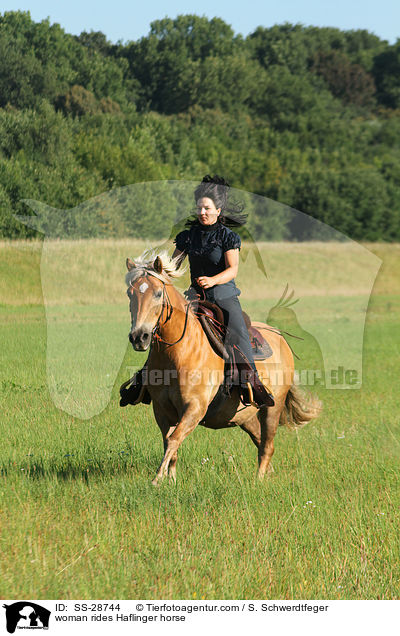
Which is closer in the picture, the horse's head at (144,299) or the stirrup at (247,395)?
the horse's head at (144,299)

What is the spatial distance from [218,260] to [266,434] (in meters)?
2.54

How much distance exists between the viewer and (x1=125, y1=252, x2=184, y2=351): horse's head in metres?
5.91

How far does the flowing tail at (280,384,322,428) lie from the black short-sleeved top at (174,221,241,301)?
8.83ft

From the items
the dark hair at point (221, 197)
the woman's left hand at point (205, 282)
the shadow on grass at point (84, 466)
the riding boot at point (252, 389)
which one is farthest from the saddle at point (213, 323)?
the shadow on grass at point (84, 466)

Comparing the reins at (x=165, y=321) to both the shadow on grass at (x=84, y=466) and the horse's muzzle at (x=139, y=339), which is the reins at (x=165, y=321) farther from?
the shadow on grass at (x=84, y=466)

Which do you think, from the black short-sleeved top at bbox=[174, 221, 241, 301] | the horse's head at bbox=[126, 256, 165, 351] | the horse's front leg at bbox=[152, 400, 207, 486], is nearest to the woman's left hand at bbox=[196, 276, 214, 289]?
the black short-sleeved top at bbox=[174, 221, 241, 301]

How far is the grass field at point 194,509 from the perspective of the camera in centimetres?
500

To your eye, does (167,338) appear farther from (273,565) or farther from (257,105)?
(257,105)

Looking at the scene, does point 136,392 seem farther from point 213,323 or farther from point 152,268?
point 152,268

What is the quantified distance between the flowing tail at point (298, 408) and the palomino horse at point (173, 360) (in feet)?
4.24

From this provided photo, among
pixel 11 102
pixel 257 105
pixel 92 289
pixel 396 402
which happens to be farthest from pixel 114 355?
pixel 257 105

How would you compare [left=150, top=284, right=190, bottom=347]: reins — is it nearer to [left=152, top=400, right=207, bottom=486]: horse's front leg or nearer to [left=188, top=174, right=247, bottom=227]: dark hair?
[left=152, top=400, right=207, bottom=486]: horse's front leg

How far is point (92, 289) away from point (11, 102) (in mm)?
17348
